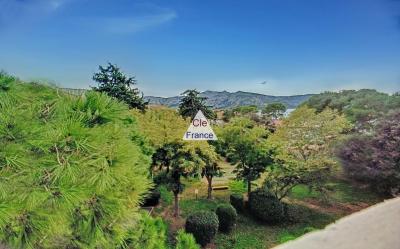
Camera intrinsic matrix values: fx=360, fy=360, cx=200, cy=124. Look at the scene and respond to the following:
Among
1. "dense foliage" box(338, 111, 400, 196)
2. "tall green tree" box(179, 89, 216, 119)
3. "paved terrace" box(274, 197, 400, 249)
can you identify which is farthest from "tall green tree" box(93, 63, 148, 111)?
"paved terrace" box(274, 197, 400, 249)

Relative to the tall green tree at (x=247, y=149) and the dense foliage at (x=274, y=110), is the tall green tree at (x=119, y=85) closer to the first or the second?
the tall green tree at (x=247, y=149)

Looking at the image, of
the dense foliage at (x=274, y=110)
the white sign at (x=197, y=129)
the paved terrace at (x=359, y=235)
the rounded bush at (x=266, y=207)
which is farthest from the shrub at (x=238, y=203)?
the dense foliage at (x=274, y=110)

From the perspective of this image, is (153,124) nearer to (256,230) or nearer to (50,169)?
(256,230)

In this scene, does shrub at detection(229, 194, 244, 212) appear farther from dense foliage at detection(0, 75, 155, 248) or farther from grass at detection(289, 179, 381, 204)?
dense foliage at detection(0, 75, 155, 248)

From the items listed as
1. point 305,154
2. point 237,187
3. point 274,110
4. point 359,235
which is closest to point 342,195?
point 305,154

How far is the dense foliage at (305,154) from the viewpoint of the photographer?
38.3 feet

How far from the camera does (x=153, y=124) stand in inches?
454

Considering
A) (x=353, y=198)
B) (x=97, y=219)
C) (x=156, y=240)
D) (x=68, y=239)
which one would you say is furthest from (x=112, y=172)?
(x=353, y=198)

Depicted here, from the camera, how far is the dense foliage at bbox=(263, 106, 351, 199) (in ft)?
38.3

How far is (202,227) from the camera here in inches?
366

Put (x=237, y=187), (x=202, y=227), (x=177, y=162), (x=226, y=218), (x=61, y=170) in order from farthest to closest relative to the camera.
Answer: (x=237, y=187)
(x=177, y=162)
(x=226, y=218)
(x=202, y=227)
(x=61, y=170)

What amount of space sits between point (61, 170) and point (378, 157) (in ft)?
40.5

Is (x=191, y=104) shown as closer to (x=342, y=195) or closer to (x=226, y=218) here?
(x=342, y=195)

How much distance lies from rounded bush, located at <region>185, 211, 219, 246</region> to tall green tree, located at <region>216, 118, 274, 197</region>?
3.32 m
